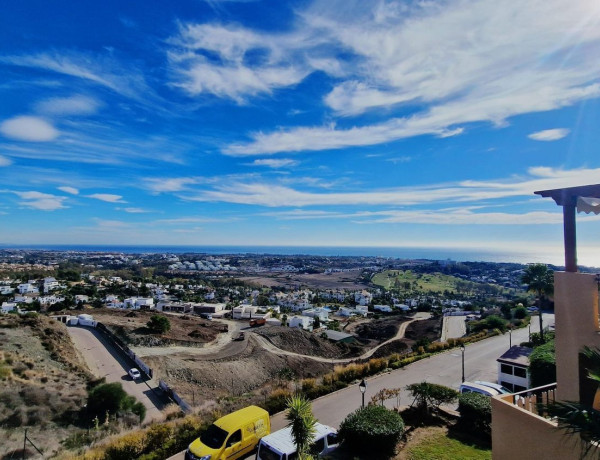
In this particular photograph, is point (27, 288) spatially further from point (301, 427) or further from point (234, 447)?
point (301, 427)

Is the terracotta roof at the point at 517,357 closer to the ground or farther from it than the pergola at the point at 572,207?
closer to the ground

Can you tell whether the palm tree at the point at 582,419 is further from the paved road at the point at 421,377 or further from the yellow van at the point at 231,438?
the paved road at the point at 421,377

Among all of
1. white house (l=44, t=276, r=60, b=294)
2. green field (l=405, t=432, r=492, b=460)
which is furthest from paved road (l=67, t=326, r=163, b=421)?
white house (l=44, t=276, r=60, b=294)

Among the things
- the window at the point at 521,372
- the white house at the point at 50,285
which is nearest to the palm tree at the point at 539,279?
the window at the point at 521,372

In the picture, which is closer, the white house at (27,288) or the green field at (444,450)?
the green field at (444,450)

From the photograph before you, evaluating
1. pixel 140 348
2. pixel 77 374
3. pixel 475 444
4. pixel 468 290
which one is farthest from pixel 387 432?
pixel 468 290

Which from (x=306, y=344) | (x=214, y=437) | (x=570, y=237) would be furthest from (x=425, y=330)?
(x=570, y=237)

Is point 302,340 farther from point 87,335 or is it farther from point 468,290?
point 468,290
